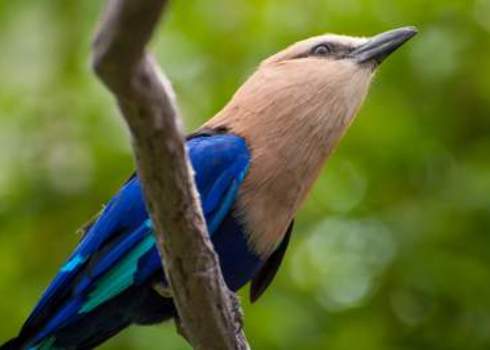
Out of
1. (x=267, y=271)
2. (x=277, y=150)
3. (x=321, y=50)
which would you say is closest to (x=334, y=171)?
(x=321, y=50)

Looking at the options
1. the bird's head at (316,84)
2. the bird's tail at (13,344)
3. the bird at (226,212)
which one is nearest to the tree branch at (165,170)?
the bird at (226,212)

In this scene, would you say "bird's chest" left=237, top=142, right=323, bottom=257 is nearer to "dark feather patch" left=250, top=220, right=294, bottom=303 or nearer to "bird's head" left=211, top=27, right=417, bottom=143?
"bird's head" left=211, top=27, right=417, bottom=143

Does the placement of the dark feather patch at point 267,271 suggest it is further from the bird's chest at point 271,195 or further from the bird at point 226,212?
the bird's chest at point 271,195

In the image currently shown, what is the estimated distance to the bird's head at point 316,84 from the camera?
18.4ft

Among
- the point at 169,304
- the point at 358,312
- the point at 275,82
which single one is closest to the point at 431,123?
the point at 358,312

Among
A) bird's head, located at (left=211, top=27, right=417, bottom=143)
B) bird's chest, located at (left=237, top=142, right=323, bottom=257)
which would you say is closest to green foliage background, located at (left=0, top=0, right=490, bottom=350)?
bird's head, located at (left=211, top=27, right=417, bottom=143)

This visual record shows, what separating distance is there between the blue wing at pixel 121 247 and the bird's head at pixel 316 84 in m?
0.25

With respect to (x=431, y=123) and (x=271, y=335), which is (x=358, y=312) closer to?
(x=271, y=335)

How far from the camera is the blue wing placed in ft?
17.1

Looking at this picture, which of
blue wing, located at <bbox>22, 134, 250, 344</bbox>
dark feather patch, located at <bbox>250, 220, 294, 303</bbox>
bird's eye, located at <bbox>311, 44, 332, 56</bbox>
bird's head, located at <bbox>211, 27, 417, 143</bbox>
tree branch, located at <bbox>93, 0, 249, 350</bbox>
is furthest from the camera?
bird's eye, located at <bbox>311, 44, 332, 56</bbox>

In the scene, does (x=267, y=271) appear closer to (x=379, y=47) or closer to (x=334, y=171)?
(x=379, y=47)

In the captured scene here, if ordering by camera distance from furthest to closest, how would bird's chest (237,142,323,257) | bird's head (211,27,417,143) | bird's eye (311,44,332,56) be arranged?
bird's eye (311,44,332,56) < bird's head (211,27,417,143) < bird's chest (237,142,323,257)

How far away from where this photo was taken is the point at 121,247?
529 cm

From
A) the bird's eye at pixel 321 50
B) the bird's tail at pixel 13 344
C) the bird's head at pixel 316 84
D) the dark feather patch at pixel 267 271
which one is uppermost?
the bird's eye at pixel 321 50
